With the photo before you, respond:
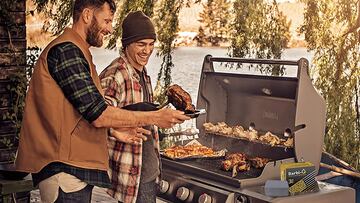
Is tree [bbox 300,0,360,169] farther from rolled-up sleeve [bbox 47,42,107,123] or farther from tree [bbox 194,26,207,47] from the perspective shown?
rolled-up sleeve [bbox 47,42,107,123]

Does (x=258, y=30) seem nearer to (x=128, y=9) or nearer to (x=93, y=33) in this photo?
(x=128, y=9)

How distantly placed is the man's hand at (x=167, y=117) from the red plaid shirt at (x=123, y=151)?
392 millimetres

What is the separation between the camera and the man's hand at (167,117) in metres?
2.57

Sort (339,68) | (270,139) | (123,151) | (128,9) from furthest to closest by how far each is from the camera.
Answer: (339,68)
(128,9)
(270,139)
(123,151)

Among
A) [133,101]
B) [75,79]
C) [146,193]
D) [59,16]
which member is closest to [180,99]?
[133,101]

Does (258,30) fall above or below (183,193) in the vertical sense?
above

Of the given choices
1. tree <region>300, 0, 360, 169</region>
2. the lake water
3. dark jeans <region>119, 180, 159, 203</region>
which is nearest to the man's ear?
dark jeans <region>119, 180, 159, 203</region>

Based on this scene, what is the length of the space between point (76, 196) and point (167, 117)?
0.47 metres

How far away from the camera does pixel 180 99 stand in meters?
2.97

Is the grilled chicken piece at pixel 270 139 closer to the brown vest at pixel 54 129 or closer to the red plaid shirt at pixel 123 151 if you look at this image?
the red plaid shirt at pixel 123 151

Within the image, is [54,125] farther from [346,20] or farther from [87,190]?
[346,20]

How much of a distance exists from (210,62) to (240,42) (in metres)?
2.40

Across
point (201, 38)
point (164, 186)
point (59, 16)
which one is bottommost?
point (164, 186)

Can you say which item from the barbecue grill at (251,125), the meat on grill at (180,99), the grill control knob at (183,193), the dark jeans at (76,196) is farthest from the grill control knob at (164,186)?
the dark jeans at (76,196)
